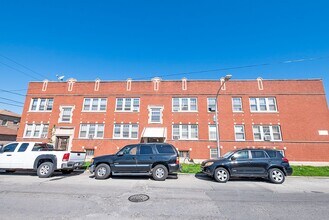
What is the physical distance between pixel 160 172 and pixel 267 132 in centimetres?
1521

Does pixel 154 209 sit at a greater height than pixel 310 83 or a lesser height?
lesser

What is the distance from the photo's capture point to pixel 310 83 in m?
19.8

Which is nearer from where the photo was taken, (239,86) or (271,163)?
(271,163)

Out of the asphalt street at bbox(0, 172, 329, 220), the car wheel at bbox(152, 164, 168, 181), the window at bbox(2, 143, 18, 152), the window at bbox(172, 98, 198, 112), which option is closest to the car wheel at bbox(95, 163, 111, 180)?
the asphalt street at bbox(0, 172, 329, 220)

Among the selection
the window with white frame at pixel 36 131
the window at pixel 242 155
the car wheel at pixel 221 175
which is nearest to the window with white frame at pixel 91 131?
the window with white frame at pixel 36 131

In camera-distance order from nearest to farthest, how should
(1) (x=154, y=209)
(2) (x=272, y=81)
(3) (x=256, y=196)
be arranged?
(1) (x=154, y=209), (3) (x=256, y=196), (2) (x=272, y=81)

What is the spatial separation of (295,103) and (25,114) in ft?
109

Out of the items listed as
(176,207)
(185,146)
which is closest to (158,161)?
(176,207)

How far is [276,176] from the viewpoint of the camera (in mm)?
9453

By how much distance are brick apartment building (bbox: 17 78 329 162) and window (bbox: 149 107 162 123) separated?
122 mm

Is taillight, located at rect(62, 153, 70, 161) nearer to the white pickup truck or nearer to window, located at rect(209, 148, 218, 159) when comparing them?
the white pickup truck

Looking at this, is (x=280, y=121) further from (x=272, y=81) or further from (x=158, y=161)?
(x=158, y=161)

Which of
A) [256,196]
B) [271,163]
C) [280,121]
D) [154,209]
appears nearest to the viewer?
[154,209]

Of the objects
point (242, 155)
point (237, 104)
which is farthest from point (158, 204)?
point (237, 104)
